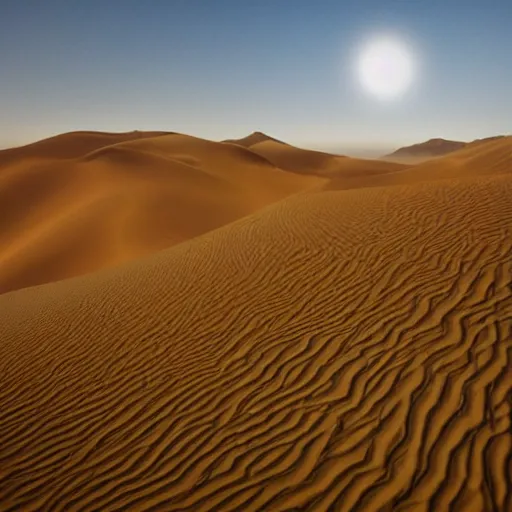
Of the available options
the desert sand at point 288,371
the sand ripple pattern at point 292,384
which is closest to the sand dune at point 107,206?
the desert sand at point 288,371

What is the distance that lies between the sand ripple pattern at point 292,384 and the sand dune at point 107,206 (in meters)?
12.2

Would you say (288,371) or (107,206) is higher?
(107,206)

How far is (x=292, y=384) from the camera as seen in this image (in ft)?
15.7

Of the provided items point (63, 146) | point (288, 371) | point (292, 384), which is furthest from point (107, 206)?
point (63, 146)

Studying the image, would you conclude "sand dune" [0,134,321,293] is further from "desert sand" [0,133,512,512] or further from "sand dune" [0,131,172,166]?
"desert sand" [0,133,512,512]

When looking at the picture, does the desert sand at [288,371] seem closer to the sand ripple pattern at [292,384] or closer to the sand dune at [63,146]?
the sand ripple pattern at [292,384]

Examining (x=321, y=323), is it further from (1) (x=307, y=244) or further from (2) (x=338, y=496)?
(1) (x=307, y=244)

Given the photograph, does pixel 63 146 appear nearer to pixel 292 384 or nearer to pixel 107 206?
pixel 107 206

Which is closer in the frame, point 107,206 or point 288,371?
point 288,371

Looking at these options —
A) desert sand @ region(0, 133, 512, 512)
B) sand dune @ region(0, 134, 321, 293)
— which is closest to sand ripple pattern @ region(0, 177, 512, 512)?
desert sand @ region(0, 133, 512, 512)

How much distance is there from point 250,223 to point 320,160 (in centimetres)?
6555

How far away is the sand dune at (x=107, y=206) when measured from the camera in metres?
20.3

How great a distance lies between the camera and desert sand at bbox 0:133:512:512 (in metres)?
3.52

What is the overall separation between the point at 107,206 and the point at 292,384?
79.0ft
